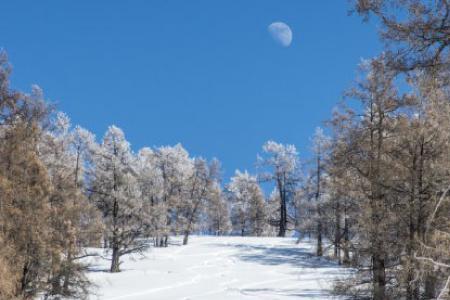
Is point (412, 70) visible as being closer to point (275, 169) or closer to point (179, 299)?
point (179, 299)

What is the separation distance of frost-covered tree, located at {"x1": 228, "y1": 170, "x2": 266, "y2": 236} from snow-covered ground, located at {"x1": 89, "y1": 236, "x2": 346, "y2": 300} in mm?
24361

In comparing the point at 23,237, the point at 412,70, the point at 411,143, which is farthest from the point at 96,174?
the point at 412,70

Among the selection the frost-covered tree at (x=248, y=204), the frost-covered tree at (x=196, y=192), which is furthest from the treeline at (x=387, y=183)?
the frost-covered tree at (x=248, y=204)

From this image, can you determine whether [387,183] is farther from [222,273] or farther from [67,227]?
[222,273]

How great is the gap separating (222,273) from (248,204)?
46388mm

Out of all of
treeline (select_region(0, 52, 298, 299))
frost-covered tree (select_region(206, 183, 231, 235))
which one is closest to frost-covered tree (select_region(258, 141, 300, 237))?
treeline (select_region(0, 52, 298, 299))

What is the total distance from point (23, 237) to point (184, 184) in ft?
132

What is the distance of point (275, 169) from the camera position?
5825cm

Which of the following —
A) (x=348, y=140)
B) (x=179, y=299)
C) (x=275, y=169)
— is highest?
(x=275, y=169)

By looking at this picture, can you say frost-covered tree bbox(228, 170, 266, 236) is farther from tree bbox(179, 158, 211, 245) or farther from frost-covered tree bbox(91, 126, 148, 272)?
frost-covered tree bbox(91, 126, 148, 272)

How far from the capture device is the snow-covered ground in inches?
995

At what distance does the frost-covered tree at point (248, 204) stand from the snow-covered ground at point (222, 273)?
79.9ft

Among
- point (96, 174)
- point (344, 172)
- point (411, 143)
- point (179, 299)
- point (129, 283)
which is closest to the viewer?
point (411, 143)

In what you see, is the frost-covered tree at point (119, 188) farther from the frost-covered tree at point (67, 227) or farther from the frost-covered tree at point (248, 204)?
the frost-covered tree at point (248, 204)
